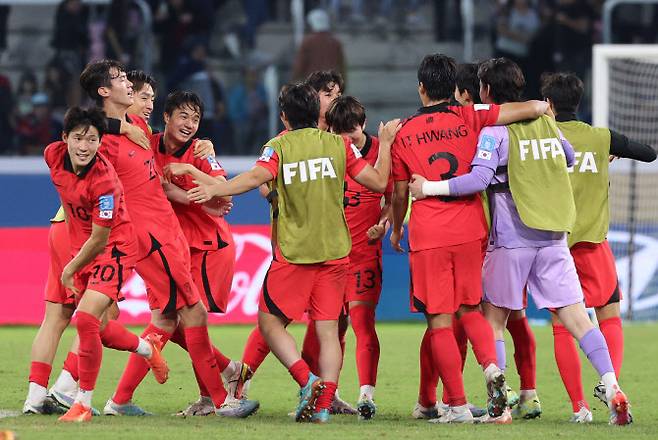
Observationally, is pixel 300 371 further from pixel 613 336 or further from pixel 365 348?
pixel 613 336

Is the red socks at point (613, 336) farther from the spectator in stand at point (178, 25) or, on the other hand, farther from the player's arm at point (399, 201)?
the spectator in stand at point (178, 25)

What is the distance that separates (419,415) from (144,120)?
2506 millimetres

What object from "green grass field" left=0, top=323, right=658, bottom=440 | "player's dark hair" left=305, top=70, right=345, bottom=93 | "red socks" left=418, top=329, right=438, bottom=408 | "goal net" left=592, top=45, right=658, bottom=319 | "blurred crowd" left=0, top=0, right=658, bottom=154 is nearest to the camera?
"green grass field" left=0, top=323, right=658, bottom=440

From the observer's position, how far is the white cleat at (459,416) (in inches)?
288

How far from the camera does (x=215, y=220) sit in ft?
26.9

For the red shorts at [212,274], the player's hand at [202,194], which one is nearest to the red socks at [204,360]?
the red shorts at [212,274]

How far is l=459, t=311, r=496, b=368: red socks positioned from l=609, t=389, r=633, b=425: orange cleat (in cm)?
68

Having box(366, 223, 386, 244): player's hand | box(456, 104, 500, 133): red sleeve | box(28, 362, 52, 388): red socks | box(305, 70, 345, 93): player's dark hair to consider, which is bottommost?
box(28, 362, 52, 388): red socks

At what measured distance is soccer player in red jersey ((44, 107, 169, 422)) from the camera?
23.3ft

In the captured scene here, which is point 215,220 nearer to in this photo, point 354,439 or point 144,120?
point 144,120

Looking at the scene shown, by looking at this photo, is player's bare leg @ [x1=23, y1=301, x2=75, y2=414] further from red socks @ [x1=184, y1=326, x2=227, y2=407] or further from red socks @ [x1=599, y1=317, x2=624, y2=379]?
red socks @ [x1=599, y1=317, x2=624, y2=379]

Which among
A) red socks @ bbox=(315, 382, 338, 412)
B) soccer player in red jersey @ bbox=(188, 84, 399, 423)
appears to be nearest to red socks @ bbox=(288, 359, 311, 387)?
soccer player in red jersey @ bbox=(188, 84, 399, 423)

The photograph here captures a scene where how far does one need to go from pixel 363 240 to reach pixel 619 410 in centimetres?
199

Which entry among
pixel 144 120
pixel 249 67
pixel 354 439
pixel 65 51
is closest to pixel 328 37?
pixel 249 67
